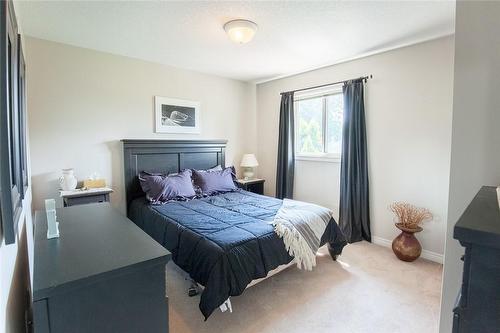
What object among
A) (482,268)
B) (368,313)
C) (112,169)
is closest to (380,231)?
(368,313)

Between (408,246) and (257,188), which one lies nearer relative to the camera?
(408,246)

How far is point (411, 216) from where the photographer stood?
2947 millimetres

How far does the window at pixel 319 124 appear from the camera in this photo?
3.79m

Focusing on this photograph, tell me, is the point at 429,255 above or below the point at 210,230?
below

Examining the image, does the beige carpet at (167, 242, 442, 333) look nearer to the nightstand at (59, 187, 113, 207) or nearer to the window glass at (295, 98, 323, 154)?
the nightstand at (59, 187, 113, 207)

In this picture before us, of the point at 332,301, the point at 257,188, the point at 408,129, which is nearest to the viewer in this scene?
the point at 332,301

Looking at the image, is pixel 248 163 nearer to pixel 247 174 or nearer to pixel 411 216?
pixel 247 174

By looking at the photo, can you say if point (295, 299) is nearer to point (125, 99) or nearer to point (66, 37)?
point (125, 99)

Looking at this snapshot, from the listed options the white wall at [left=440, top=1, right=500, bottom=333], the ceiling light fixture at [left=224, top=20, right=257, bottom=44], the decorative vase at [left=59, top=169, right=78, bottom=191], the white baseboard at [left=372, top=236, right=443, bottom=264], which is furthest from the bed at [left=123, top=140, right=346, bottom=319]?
the ceiling light fixture at [left=224, top=20, right=257, bottom=44]

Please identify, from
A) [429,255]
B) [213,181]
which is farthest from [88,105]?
[429,255]

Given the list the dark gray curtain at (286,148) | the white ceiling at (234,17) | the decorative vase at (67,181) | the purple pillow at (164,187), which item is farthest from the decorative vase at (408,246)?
the decorative vase at (67,181)

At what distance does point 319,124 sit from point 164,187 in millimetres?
2392

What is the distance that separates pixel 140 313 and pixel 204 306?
1.00 meters

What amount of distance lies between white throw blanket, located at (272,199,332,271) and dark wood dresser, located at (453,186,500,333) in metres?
1.66
